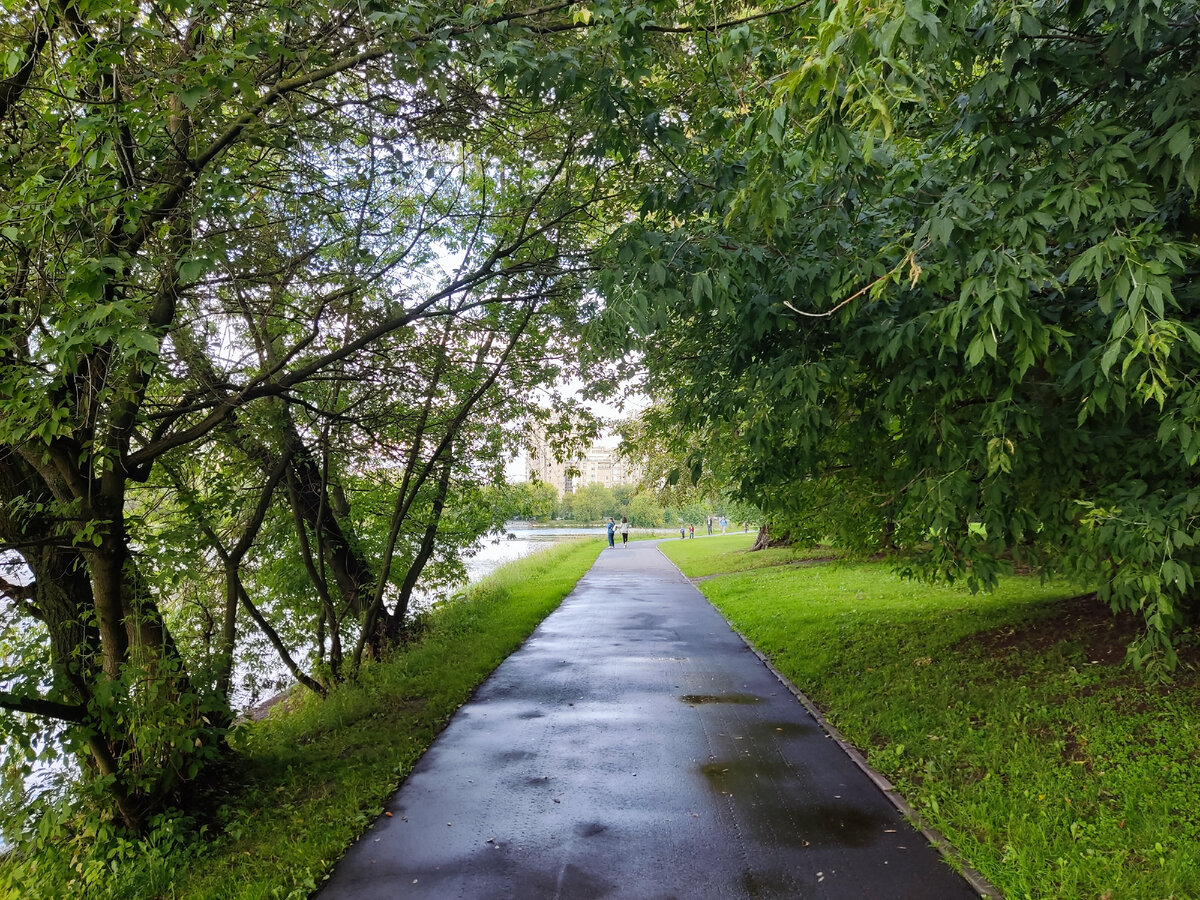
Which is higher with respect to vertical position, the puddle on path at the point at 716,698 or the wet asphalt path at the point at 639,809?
the wet asphalt path at the point at 639,809

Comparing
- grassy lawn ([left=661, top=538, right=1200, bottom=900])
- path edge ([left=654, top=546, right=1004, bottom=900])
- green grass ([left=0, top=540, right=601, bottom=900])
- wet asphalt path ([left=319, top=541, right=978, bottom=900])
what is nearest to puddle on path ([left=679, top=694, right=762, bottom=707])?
wet asphalt path ([left=319, top=541, right=978, bottom=900])

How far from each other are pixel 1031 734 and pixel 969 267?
3882mm

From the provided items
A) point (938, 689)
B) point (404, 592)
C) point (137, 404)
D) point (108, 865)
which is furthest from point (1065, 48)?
point (404, 592)

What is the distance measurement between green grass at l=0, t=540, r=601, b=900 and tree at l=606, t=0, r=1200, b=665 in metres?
3.64

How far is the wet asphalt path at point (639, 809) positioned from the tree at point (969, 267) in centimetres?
187

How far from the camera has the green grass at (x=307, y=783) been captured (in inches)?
161

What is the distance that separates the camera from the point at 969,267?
312 cm

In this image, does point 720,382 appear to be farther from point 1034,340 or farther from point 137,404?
point 137,404

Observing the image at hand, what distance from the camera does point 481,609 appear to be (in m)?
13.6

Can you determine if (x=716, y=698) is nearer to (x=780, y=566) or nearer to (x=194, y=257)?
(x=194, y=257)

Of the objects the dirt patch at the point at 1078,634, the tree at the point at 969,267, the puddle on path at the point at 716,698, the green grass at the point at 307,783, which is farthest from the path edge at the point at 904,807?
the green grass at the point at 307,783

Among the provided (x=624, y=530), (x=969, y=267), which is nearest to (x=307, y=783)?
(x=969, y=267)

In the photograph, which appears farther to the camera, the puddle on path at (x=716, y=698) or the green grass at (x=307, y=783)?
the puddle on path at (x=716, y=698)

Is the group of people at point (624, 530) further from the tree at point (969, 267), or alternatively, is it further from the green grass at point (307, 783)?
the tree at point (969, 267)
